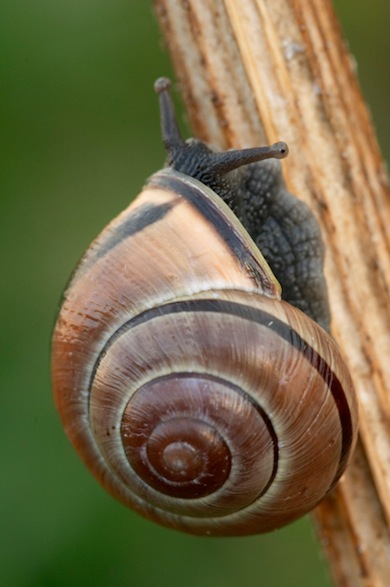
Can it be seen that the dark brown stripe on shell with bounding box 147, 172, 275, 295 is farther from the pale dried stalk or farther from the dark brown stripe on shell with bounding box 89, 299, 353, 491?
the pale dried stalk

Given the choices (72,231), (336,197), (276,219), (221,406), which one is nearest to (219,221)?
(276,219)

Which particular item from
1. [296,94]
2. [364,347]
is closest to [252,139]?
[296,94]

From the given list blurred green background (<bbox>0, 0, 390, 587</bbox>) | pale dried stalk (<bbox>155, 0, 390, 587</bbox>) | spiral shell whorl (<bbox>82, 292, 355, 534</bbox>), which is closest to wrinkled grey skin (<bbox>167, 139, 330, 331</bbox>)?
pale dried stalk (<bbox>155, 0, 390, 587</bbox>)

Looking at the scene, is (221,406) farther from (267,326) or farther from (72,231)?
(72,231)

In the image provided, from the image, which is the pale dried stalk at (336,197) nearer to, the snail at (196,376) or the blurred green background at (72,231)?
the snail at (196,376)

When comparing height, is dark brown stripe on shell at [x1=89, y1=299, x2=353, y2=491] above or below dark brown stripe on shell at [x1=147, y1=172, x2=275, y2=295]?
below

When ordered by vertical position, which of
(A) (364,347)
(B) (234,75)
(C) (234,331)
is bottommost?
(A) (364,347)

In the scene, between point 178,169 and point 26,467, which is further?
point 26,467

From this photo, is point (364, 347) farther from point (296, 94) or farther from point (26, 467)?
point (26, 467)
